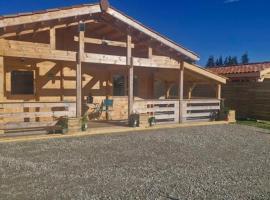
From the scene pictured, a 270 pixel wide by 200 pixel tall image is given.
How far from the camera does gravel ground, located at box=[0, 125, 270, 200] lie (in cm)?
514

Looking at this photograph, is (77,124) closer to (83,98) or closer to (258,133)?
(83,98)

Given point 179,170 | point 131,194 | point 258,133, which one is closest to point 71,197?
point 131,194

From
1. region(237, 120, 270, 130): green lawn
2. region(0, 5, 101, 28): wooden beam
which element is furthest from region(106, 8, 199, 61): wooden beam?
region(237, 120, 270, 130): green lawn

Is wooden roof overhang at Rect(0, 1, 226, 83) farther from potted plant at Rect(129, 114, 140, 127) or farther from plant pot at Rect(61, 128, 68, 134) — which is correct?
plant pot at Rect(61, 128, 68, 134)

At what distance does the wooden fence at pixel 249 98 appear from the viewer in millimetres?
16969

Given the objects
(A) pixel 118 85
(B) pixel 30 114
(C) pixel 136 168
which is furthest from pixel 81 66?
(C) pixel 136 168

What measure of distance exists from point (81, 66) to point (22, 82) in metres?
2.63

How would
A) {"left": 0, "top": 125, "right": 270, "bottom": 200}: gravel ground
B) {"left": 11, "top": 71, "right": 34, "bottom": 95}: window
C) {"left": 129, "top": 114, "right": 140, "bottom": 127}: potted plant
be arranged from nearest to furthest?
{"left": 0, "top": 125, "right": 270, "bottom": 200}: gravel ground → {"left": 11, "top": 71, "right": 34, "bottom": 95}: window → {"left": 129, "top": 114, "right": 140, "bottom": 127}: potted plant

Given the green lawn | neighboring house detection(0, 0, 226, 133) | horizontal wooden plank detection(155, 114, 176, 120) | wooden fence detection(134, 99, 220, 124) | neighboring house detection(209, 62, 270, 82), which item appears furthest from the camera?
neighboring house detection(209, 62, 270, 82)

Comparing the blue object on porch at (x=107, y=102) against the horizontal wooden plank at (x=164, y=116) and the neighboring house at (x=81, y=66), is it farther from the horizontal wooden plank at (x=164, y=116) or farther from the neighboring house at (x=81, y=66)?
the horizontal wooden plank at (x=164, y=116)

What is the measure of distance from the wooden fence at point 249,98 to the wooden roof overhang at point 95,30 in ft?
10.6

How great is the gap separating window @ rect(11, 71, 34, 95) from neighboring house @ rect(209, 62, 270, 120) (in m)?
11.6

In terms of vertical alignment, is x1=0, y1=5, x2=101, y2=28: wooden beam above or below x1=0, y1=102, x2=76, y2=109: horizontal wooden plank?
above

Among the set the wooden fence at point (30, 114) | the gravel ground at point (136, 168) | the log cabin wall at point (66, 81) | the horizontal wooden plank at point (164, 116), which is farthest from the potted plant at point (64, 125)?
the horizontal wooden plank at point (164, 116)
